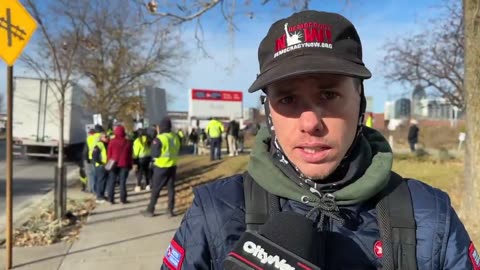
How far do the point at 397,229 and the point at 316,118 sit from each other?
1.24 ft

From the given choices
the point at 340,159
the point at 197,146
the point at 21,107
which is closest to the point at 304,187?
the point at 340,159

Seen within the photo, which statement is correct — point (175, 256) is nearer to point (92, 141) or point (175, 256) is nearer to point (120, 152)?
point (120, 152)

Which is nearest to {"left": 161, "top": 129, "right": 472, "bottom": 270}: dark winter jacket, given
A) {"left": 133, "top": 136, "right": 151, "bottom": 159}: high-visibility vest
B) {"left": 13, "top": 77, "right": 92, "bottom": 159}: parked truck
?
{"left": 133, "top": 136, "right": 151, "bottom": 159}: high-visibility vest

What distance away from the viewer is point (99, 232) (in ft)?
26.8

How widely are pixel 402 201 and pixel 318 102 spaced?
1.24 ft

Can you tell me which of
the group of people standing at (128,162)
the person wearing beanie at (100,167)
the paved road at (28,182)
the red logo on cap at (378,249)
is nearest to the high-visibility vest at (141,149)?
the group of people standing at (128,162)

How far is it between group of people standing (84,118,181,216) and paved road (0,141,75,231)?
166 cm

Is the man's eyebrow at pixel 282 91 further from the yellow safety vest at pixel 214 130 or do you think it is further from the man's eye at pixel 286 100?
the yellow safety vest at pixel 214 130

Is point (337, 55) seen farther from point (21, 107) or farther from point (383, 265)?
point (21, 107)

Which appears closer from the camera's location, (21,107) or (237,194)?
(237,194)

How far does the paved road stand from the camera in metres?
12.2

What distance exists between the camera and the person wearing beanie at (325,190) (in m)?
1.37

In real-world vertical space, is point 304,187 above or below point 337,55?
below

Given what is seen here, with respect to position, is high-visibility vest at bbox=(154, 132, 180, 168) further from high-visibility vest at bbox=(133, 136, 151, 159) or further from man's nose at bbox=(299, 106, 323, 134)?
man's nose at bbox=(299, 106, 323, 134)
